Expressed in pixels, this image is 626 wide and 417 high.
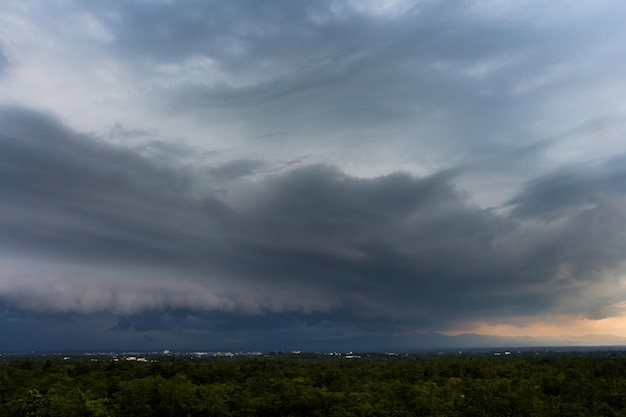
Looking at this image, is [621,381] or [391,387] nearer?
[391,387]

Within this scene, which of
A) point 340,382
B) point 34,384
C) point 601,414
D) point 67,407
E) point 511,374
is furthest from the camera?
point 511,374

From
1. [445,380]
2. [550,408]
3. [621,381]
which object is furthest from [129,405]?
[621,381]

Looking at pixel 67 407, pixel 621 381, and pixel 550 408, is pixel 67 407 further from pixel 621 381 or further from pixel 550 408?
pixel 621 381

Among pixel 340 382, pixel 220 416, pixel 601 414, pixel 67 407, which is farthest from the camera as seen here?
pixel 340 382

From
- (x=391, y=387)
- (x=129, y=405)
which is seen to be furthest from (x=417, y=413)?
(x=129, y=405)

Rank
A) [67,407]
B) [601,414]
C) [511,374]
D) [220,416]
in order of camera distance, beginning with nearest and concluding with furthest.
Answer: [67,407] → [601,414] → [220,416] → [511,374]

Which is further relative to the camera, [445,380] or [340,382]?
[445,380]

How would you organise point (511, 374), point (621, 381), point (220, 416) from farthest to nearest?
point (511, 374), point (621, 381), point (220, 416)

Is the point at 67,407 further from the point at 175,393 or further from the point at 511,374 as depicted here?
the point at 511,374
